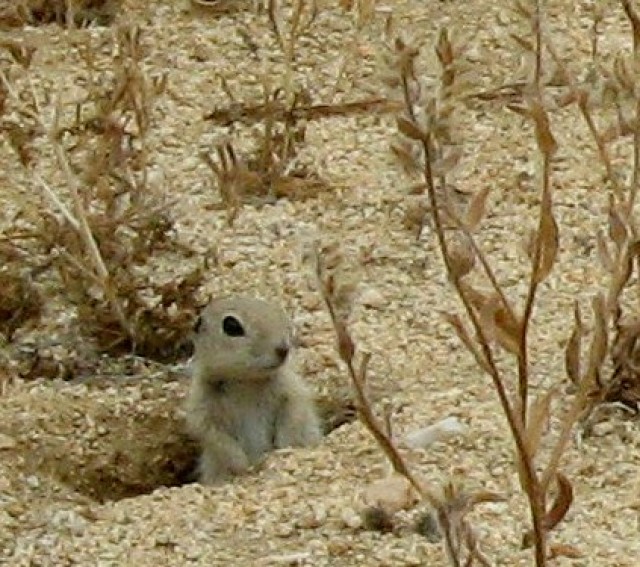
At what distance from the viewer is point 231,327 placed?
4414 millimetres

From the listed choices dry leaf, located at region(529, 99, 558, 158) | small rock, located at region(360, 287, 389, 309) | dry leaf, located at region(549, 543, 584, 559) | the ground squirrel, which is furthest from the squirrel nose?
dry leaf, located at region(529, 99, 558, 158)

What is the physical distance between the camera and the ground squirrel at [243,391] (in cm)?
440

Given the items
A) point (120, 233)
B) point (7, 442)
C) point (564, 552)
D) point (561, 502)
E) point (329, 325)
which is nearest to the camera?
point (561, 502)

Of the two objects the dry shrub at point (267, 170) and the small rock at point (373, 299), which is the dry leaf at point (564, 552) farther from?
the dry shrub at point (267, 170)

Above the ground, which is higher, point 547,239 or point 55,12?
point 547,239

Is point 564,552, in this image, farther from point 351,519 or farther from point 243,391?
point 243,391

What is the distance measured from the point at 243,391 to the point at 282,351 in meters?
0.38

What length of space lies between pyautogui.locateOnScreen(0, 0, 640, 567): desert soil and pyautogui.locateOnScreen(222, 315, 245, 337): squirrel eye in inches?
6.8

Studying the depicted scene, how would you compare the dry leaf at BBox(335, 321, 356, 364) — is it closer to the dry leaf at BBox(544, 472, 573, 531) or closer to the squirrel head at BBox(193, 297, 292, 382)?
the dry leaf at BBox(544, 472, 573, 531)

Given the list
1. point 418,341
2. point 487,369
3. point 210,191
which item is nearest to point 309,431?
point 418,341

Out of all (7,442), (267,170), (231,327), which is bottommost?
(7,442)

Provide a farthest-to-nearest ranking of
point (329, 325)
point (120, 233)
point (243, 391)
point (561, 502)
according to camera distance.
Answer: point (120, 233) → point (243, 391) → point (329, 325) → point (561, 502)

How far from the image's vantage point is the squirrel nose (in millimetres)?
4363

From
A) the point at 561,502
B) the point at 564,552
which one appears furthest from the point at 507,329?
the point at 564,552
